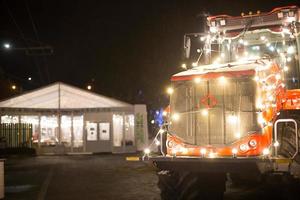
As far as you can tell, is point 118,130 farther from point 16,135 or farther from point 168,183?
point 168,183

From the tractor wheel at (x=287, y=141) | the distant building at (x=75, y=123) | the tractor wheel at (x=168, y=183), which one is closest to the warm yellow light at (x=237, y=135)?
the tractor wheel at (x=287, y=141)

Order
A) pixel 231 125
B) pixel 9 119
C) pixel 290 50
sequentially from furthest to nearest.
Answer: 1. pixel 9 119
2. pixel 290 50
3. pixel 231 125

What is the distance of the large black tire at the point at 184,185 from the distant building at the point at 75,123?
18856 mm

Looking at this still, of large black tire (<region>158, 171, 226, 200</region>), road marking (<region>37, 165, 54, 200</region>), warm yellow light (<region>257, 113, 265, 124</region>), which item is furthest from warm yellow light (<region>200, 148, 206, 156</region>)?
road marking (<region>37, 165, 54, 200</region>)

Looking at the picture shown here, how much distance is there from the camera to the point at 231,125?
8.94 meters

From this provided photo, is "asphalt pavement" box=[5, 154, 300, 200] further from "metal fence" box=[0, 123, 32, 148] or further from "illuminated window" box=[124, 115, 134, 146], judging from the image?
"illuminated window" box=[124, 115, 134, 146]

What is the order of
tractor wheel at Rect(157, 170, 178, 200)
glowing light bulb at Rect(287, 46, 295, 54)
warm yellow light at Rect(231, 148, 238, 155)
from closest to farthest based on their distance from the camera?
warm yellow light at Rect(231, 148, 238, 155)
tractor wheel at Rect(157, 170, 178, 200)
glowing light bulb at Rect(287, 46, 295, 54)

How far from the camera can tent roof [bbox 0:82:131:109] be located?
2773 cm

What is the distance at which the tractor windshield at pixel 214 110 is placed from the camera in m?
8.86

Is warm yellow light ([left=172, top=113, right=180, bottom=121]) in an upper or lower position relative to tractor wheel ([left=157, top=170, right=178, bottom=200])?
upper

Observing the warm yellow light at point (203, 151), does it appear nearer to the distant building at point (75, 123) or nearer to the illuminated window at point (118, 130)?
the distant building at point (75, 123)

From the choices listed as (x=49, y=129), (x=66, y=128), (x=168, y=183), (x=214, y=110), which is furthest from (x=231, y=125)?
(x=49, y=129)

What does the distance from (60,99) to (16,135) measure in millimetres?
3745

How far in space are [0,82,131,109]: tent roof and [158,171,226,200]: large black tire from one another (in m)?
18.9
